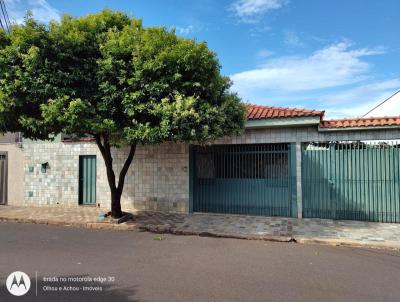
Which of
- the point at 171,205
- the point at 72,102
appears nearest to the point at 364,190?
the point at 171,205

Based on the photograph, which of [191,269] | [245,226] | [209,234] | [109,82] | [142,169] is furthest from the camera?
[142,169]

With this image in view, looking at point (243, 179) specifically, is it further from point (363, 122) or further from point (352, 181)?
point (363, 122)

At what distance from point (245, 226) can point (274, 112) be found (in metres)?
3.66

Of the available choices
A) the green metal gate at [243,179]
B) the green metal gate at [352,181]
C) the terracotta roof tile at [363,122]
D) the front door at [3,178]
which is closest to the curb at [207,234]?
the green metal gate at [243,179]

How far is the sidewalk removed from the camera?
24.3 ft

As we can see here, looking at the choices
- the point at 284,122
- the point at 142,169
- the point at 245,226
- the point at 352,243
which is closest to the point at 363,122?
the point at 284,122

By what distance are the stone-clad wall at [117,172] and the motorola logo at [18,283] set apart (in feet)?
20.6

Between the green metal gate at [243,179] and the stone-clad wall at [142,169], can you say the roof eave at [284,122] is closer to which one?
the stone-clad wall at [142,169]

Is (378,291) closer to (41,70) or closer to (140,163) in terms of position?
(41,70)

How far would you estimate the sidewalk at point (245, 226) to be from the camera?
7.40m

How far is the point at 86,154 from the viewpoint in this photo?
40.2 ft

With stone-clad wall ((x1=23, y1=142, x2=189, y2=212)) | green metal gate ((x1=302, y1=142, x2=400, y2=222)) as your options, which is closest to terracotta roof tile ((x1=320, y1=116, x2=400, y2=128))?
green metal gate ((x1=302, y1=142, x2=400, y2=222))

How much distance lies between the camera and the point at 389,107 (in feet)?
53.0

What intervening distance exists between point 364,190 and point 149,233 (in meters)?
6.08
